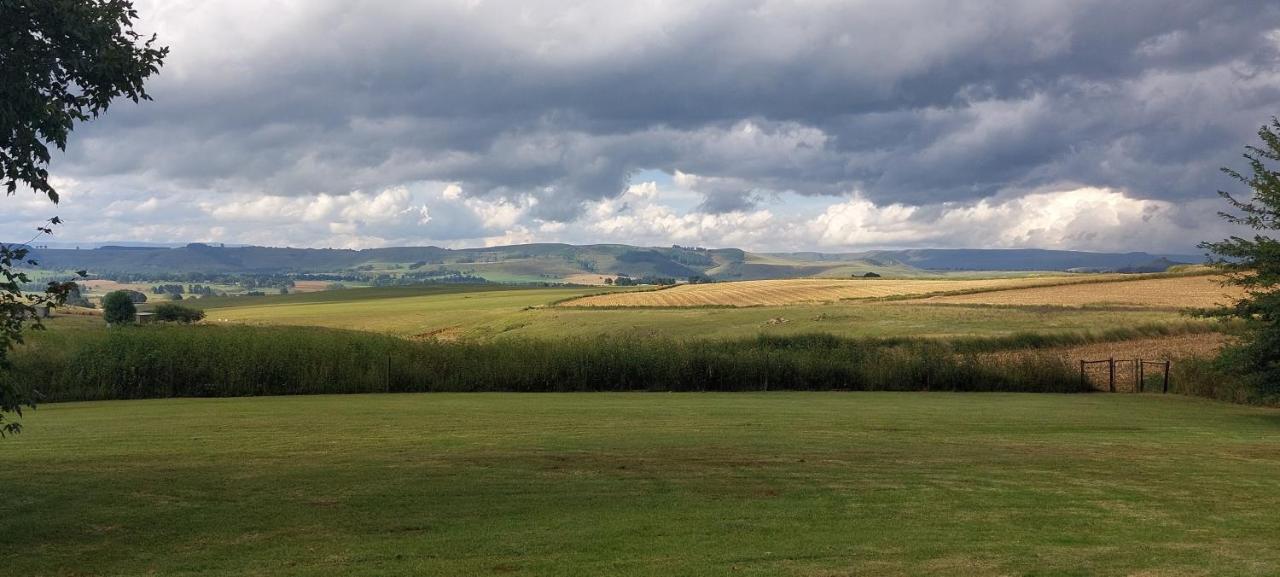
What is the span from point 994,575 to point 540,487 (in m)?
6.32

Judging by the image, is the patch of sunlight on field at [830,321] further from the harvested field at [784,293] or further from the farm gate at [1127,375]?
the farm gate at [1127,375]

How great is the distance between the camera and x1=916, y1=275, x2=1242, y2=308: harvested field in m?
69.8

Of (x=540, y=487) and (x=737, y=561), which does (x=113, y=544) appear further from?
(x=737, y=561)

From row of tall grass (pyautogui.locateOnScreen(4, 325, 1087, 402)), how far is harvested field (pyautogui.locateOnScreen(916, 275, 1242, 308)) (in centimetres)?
3443

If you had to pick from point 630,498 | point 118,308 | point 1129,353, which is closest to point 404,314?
point 118,308

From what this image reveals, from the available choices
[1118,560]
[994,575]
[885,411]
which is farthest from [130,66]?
[885,411]

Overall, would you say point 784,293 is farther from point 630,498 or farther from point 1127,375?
point 630,498

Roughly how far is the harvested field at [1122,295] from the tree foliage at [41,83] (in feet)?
224

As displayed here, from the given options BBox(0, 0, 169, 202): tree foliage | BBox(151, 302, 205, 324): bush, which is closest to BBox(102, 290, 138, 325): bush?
BBox(151, 302, 205, 324): bush

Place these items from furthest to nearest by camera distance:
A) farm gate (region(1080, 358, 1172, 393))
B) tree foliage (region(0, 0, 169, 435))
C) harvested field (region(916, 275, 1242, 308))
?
1. harvested field (region(916, 275, 1242, 308))
2. farm gate (region(1080, 358, 1172, 393))
3. tree foliage (region(0, 0, 169, 435))

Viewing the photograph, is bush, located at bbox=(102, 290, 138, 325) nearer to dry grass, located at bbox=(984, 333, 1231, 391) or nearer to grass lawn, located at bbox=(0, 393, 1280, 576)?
grass lawn, located at bbox=(0, 393, 1280, 576)

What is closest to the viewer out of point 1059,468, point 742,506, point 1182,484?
point 742,506

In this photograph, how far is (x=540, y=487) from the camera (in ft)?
44.0

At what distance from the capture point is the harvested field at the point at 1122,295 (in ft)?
229
